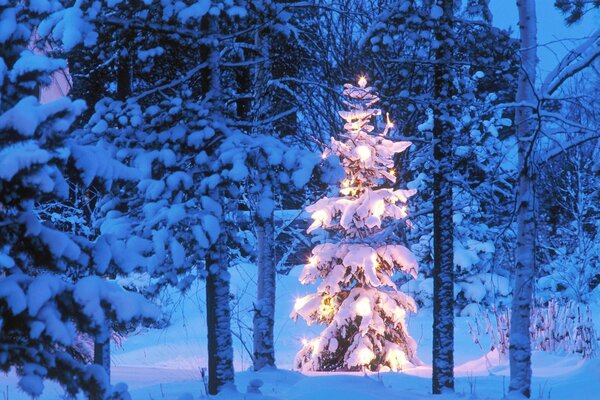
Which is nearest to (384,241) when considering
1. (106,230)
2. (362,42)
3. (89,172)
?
(362,42)

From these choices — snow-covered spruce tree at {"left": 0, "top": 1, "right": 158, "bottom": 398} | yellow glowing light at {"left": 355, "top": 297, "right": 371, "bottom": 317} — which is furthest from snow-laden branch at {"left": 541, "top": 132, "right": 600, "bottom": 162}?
snow-covered spruce tree at {"left": 0, "top": 1, "right": 158, "bottom": 398}

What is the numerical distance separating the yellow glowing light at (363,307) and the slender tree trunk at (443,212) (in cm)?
162

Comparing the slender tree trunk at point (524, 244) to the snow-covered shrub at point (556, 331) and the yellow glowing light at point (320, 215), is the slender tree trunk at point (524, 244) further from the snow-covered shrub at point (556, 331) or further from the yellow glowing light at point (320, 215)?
the snow-covered shrub at point (556, 331)

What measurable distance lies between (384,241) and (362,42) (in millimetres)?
3464

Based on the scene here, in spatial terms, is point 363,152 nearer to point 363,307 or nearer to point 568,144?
point 363,307

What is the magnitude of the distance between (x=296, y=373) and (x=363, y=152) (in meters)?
3.60

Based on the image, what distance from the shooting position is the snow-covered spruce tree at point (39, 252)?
381 cm

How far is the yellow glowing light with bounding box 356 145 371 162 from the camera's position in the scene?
432 inches

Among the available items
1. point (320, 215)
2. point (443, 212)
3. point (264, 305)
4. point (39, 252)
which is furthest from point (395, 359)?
point (39, 252)

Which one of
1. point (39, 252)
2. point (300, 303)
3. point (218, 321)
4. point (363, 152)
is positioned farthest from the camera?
point (300, 303)

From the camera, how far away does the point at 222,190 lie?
26.9 ft

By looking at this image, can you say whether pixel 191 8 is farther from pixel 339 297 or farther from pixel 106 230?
pixel 339 297

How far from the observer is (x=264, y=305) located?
1102cm

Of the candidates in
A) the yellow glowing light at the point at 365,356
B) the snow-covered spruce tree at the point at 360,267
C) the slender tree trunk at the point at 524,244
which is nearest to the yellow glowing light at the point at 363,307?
the snow-covered spruce tree at the point at 360,267
